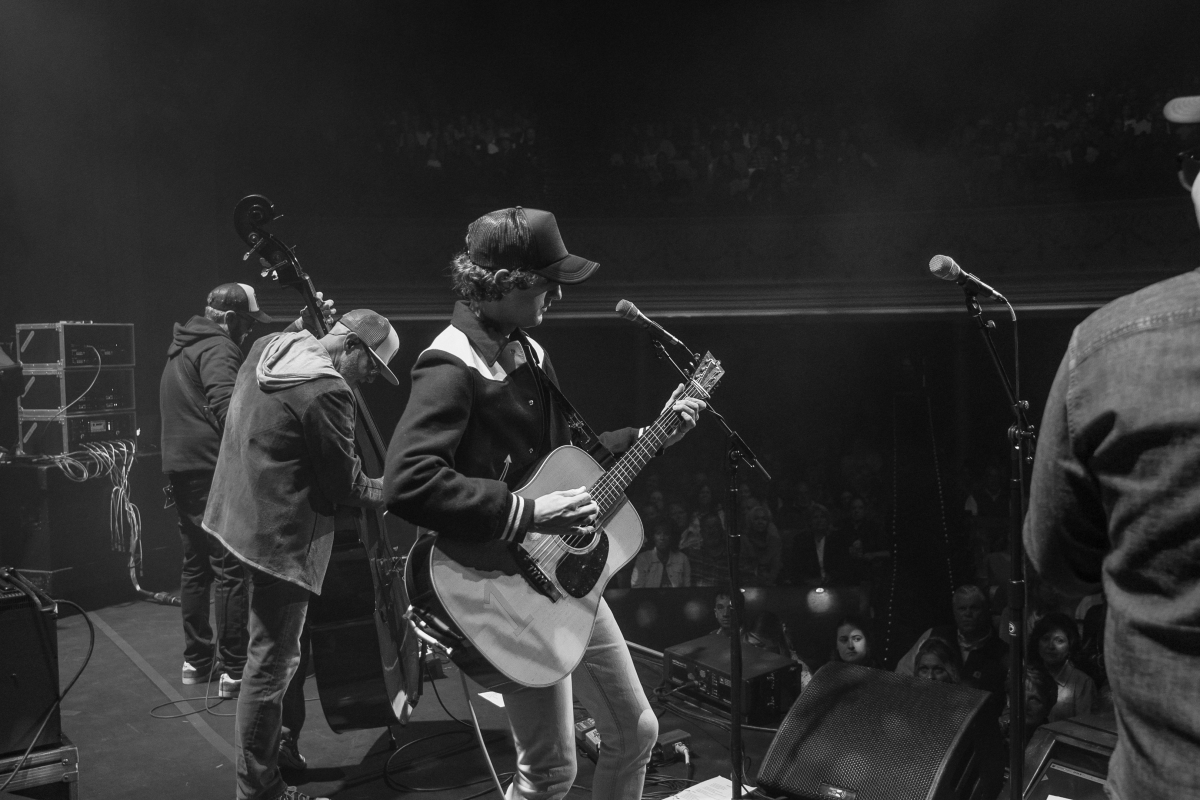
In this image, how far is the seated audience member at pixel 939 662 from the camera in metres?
4.44

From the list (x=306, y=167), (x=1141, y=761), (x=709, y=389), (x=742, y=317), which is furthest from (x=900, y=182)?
(x=1141, y=761)

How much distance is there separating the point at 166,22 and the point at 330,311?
620cm

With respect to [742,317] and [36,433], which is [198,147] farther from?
[742,317]

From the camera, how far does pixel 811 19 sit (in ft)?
38.5

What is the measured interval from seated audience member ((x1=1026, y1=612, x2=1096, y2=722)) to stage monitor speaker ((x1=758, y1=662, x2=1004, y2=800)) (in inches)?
35.2

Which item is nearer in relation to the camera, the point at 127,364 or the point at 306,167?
the point at 127,364

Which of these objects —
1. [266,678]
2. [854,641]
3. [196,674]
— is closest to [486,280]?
[266,678]

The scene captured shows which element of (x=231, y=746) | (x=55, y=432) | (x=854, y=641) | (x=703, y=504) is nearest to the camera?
(x=231, y=746)

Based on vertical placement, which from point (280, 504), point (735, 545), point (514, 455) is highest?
point (514, 455)

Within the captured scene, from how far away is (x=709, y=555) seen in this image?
8031mm

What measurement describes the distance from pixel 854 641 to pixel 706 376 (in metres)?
2.63

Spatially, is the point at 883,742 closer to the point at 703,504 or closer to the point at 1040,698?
the point at 1040,698

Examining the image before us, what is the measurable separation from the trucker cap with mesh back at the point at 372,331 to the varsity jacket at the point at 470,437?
1274 mm

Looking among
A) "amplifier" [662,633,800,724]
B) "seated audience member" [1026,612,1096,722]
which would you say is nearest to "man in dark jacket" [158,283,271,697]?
"amplifier" [662,633,800,724]
